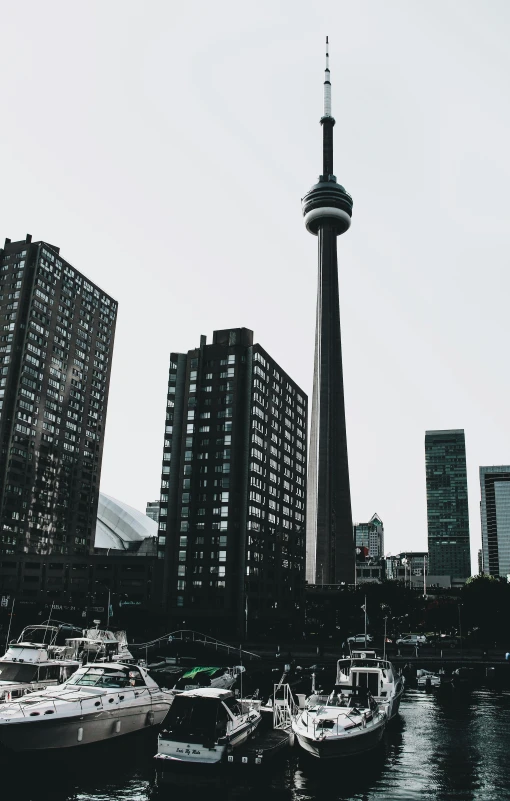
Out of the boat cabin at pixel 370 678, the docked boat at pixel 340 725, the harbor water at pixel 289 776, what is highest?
the boat cabin at pixel 370 678

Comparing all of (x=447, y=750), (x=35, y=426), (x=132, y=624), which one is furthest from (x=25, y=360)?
(x=447, y=750)

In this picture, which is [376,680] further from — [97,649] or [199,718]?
[97,649]

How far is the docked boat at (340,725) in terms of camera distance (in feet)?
123

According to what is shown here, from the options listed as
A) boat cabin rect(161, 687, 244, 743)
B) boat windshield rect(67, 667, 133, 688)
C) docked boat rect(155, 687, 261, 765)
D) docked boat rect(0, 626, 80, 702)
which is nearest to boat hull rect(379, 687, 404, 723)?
docked boat rect(155, 687, 261, 765)

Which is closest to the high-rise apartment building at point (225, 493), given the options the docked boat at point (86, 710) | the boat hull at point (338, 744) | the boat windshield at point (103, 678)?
the docked boat at point (86, 710)

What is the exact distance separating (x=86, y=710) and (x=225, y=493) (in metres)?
117

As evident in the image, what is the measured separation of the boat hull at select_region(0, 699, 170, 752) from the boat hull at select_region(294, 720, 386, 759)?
11921 mm

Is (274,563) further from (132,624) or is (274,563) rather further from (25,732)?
(25,732)

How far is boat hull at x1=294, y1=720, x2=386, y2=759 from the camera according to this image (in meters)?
37.1

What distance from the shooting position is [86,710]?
40.5 m

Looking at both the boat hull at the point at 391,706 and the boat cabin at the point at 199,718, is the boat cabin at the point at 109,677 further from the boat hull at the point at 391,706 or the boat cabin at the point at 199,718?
the boat hull at the point at 391,706

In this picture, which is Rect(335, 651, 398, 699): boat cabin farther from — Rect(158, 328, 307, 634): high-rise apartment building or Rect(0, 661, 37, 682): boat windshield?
Rect(158, 328, 307, 634): high-rise apartment building

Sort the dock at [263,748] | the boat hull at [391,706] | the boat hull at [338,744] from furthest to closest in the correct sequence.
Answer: the boat hull at [391,706], the boat hull at [338,744], the dock at [263,748]

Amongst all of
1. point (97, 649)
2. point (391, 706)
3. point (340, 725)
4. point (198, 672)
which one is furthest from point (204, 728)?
point (97, 649)
